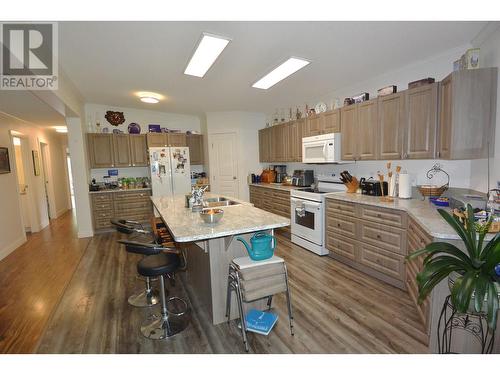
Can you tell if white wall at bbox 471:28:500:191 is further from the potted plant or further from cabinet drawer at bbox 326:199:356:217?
the potted plant

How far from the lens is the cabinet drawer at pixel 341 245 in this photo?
322 cm

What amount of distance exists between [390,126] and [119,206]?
17.1 feet

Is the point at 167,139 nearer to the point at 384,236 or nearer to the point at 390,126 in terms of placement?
the point at 390,126

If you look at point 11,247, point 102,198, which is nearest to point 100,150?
point 102,198

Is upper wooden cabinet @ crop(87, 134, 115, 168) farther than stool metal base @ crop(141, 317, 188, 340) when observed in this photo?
Yes

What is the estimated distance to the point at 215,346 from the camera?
1.96 metres

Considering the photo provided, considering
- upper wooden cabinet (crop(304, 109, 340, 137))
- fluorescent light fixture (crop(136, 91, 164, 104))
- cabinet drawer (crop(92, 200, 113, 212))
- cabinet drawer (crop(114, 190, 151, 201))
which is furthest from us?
cabinet drawer (crop(114, 190, 151, 201))

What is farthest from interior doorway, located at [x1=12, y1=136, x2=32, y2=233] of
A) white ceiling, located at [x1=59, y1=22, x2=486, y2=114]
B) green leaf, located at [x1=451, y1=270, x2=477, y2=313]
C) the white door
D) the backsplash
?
green leaf, located at [x1=451, y1=270, x2=477, y2=313]

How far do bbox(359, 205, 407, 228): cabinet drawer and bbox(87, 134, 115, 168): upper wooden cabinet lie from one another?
5195 millimetres

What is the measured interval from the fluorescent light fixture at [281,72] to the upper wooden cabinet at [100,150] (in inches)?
142

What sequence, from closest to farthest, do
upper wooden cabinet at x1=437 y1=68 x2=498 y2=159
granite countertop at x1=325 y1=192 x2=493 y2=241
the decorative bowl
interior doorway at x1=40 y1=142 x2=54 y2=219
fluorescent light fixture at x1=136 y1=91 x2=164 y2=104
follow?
granite countertop at x1=325 y1=192 x2=493 y2=241
the decorative bowl
upper wooden cabinet at x1=437 y1=68 x2=498 y2=159
fluorescent light fixture at x1=136 y1=91 x2=164 y2=104
interior doorway at x1=40 y1=142 x2=54 y2=219

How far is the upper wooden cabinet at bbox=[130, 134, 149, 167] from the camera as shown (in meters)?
5.80

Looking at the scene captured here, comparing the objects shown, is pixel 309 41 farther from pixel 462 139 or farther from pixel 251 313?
pixel 251 313
